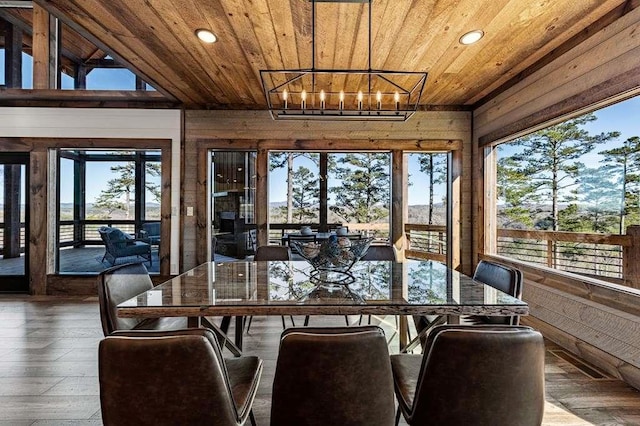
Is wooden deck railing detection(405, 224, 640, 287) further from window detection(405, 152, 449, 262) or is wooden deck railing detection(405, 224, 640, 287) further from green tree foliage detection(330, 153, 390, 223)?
green tree foliage detection(330, 153, 390, 223)

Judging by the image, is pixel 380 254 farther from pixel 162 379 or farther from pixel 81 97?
pixel 81 97

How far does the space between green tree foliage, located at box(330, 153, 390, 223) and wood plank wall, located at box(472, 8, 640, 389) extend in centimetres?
191

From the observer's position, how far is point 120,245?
5.44 meters

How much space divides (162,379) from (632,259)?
315 centimetres

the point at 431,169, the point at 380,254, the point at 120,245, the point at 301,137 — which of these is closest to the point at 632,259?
the point at 380,254

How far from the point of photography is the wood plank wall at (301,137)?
4891mm

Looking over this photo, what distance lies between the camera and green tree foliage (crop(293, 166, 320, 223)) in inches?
223

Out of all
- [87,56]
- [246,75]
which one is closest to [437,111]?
[246,75]

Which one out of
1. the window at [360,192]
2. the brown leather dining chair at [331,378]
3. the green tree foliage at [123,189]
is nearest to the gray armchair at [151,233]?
the green tree foliage at [123,189]

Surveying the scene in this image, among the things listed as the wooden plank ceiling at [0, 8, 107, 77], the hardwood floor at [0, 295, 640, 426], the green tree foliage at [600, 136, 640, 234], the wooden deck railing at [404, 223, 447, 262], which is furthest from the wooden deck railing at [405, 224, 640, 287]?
the wooden plank ceiling at [0, 8, 107, 77]

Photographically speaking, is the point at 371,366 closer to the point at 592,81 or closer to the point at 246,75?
the point at 592,81

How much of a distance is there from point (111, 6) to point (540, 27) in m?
3.26

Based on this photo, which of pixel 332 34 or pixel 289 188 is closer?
pixel 332 34

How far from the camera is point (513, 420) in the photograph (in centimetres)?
111
